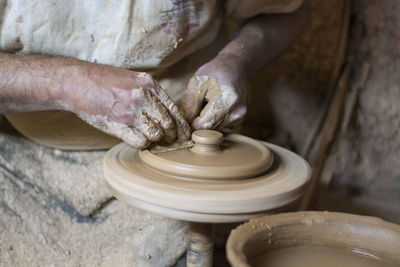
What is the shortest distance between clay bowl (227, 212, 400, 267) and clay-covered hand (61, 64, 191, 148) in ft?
1.63

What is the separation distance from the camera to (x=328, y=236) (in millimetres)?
1098

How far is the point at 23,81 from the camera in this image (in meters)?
1.48

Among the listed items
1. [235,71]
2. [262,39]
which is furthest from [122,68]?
[262,39]

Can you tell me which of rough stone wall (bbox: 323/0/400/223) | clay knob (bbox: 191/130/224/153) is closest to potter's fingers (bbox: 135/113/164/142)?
clay knob (bbox: 191/130/224/153)

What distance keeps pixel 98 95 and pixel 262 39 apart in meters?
0.86

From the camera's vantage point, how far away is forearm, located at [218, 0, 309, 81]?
1.84m

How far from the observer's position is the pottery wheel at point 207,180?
1.24 m

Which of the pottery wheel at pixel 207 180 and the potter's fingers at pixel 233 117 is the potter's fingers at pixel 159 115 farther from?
the potter's fingers at pixel 233 117

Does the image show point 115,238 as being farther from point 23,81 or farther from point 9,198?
point 23,81

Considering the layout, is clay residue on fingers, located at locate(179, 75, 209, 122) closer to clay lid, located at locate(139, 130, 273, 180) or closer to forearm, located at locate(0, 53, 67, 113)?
clay lid, located at locate(139, 130, 273, 180)

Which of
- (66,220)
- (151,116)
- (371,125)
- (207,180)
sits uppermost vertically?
(151,116)

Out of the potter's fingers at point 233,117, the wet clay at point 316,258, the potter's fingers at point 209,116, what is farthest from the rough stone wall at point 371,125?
the wet clay at point 316,258

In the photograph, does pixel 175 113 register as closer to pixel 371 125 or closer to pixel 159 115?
pixel 159 115

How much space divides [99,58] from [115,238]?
0.63 metres
